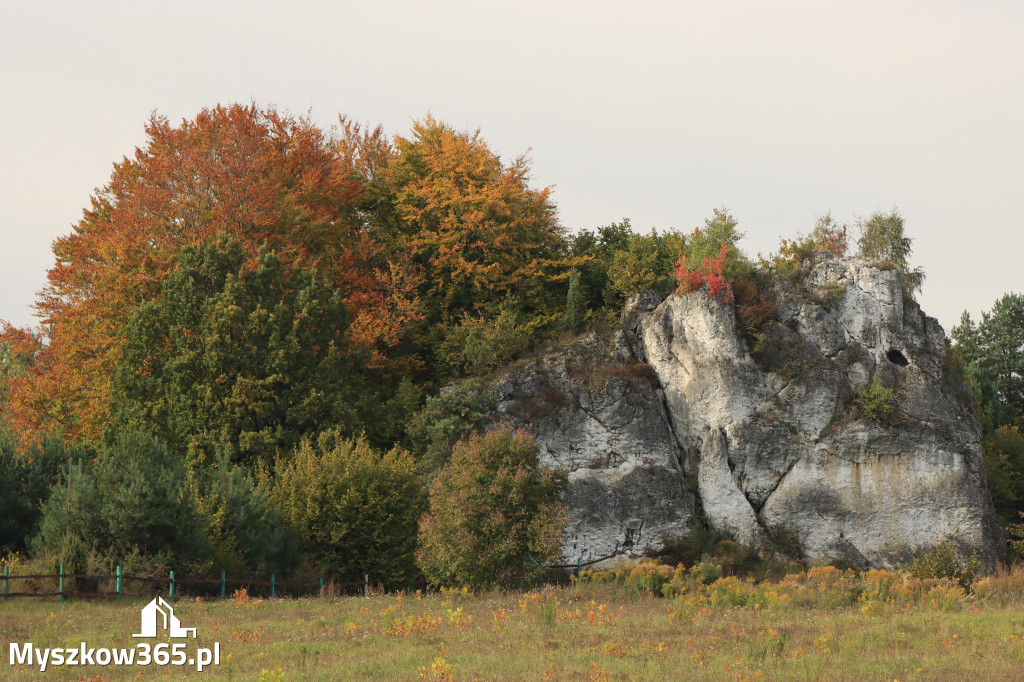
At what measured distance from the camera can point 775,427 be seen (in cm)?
3862

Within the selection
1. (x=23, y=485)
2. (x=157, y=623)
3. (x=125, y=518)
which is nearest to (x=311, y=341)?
(x=23, y=485)

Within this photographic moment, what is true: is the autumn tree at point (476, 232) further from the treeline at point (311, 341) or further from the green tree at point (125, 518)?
the green tree at point (125, 518)

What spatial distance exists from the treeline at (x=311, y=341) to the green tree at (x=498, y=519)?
0.24 ft

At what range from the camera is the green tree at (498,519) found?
2562 centimetres

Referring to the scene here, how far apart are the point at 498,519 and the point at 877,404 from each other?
19226 millimetres

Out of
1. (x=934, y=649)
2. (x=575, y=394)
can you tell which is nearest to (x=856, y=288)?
(x=575, y=394)

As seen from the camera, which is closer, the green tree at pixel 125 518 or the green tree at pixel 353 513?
the green tree at pixel 125 518

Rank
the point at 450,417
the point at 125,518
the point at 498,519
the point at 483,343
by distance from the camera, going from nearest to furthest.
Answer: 1. the point at 125,518
2. the point at 498,519
3. the point at 450,417
4. the point at 483,343

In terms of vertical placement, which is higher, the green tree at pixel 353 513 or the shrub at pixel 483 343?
the shrub at pixel 483 343

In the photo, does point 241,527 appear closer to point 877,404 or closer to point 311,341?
point 311,341

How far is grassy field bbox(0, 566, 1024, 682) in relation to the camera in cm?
1488

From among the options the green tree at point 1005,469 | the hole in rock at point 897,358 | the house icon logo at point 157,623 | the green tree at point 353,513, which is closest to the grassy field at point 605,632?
the house icon logo at point 157,623

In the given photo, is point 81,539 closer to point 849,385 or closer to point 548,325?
point 548,325

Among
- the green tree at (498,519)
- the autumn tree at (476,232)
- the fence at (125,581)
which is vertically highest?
the autumn tree at (476,232)
